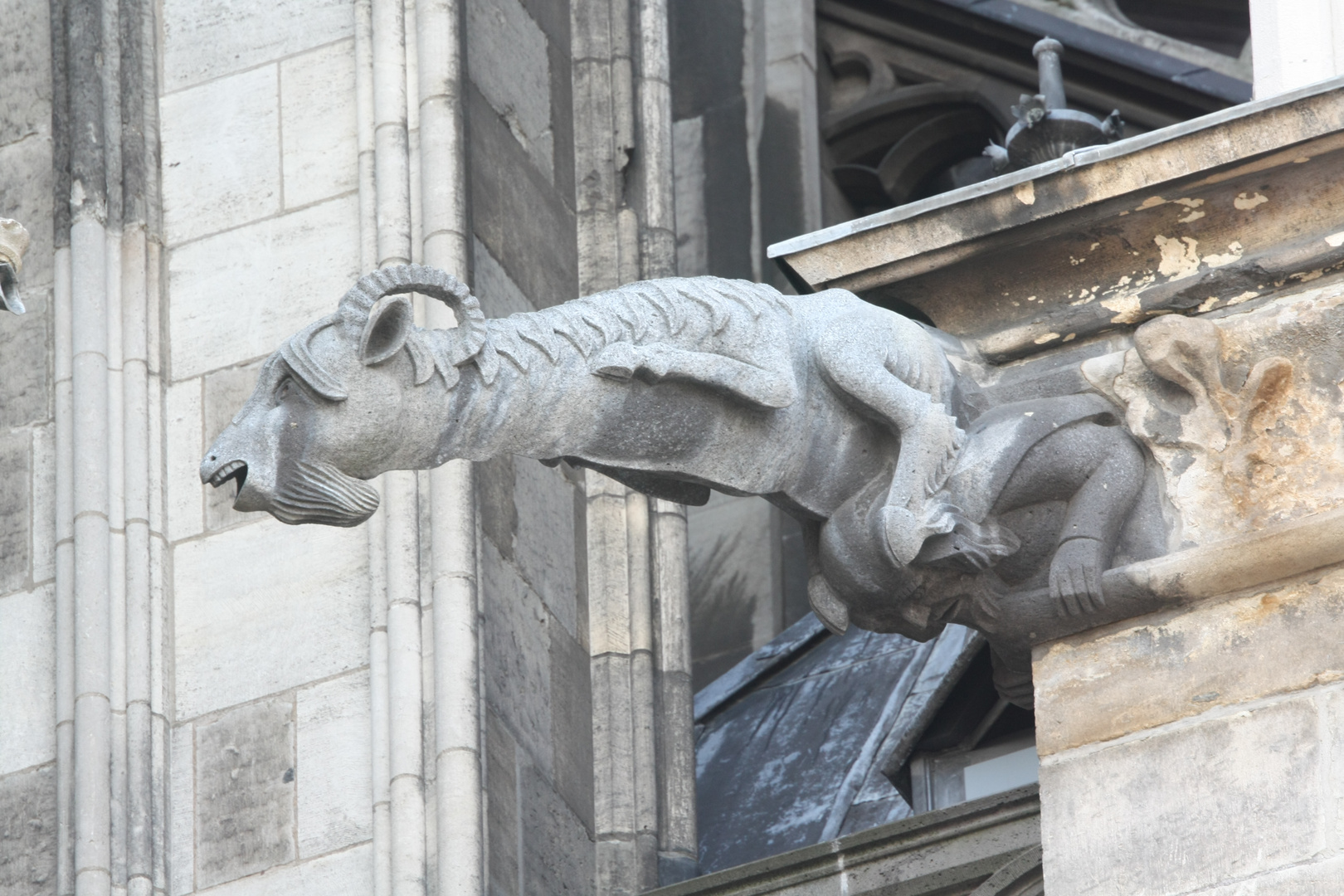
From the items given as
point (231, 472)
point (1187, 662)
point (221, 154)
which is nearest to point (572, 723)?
point (221, 154)

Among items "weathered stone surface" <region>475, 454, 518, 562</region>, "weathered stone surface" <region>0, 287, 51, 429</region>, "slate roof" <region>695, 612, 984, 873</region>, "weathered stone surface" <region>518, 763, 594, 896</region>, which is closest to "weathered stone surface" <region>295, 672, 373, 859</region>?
"weathered stone surface" <region>518, 763, 594, 896</region>

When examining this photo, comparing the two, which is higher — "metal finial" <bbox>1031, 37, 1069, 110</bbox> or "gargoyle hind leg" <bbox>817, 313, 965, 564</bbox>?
"metal finial" <bbox>1031, 37, 1069, 110</bbox>

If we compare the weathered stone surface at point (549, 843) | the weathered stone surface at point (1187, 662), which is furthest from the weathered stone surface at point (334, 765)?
the weathered stone surface at point (1187, 662)

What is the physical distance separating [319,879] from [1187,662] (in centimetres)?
283

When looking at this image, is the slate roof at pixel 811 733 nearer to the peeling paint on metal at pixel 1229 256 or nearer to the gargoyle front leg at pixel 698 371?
the peeling paint on metal at pixel 1229 256

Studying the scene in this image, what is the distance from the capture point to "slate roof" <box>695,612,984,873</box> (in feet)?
30.6

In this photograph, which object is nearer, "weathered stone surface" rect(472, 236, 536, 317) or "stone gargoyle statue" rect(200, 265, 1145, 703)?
"stone gargoyle statue" rect(200, 265, 1145, 703)

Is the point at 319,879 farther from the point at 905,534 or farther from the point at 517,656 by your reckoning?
the point at 905,534

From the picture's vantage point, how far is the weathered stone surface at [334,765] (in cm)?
787

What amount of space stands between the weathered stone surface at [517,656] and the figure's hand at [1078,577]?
2.63m

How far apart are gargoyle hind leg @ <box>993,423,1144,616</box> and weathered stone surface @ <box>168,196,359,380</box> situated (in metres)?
3.16

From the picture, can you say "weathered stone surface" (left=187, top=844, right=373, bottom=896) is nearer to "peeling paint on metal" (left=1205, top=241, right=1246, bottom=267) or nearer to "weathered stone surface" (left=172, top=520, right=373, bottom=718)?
"weathered stone surface" (left=172, top=520, right=373, bottom=718)

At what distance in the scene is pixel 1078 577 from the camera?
5.53 metres

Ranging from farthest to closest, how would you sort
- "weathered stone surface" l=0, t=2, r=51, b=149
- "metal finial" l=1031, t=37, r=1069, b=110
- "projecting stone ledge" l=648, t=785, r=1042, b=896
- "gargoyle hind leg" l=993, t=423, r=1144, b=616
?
"metal finial" l=1031, t=37, r=1069, b=110, "weathered stone surface" l=0, t=2, r=51, b=149, "projecting stone ledge" l=648, t=785, r=1042, b=896, "gargoyle hind leg" l=993, t=423, r=1144, b=616
